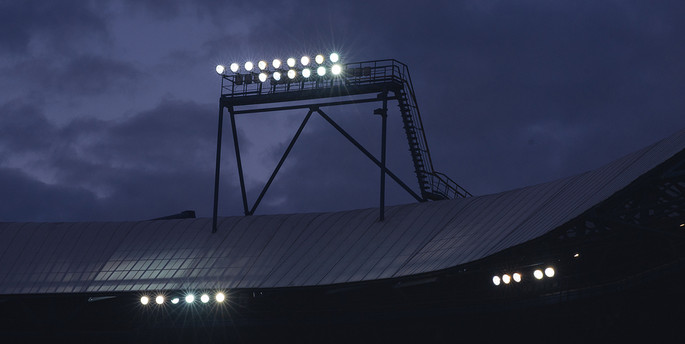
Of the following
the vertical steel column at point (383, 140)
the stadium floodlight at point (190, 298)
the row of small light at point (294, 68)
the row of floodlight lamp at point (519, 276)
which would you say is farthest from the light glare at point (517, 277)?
the row of small light at point (294, 68)

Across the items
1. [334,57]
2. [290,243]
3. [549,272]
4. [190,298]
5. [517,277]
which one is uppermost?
[334,57]

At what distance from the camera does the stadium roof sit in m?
29.0

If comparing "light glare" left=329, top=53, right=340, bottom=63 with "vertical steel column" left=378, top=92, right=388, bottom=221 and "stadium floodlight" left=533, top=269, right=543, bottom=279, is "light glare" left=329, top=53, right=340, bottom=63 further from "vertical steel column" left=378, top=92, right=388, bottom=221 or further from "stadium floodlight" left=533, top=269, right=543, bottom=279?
"stadium floodlight" left=533, top=269, right=543, bottom=279

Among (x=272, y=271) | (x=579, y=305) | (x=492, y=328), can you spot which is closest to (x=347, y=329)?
(x=272, y=271)

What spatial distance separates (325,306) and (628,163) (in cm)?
1350

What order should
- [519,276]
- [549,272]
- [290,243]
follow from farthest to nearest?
1. [290,243]
2. [519,276]
3. [549,272]

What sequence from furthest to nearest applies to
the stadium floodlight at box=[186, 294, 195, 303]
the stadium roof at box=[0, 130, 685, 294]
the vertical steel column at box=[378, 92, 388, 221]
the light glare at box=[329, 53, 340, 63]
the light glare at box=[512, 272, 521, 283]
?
the light glare at box=[329, 53, 340, 63]
the vertical steel column at box=[378, 92, 388, 221]
the stadium floodlight at box=[186, 294, 195, 303]
the stadium roof at box=[0, 130, 685, 294]
the light glare at box=[512, 272, 521, 283]

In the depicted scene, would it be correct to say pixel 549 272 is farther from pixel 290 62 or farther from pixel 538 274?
pixel 290 62

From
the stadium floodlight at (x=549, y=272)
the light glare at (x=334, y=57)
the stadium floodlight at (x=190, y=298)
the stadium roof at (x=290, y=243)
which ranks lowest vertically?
the stadium floodlight at (x=549, y=272)

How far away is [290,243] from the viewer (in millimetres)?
37344

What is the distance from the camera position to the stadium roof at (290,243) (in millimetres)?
29031

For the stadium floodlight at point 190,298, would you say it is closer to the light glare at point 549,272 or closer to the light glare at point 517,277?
the light glare at point 517,277

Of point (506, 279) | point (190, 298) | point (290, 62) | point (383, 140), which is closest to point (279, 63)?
point (290, 62)

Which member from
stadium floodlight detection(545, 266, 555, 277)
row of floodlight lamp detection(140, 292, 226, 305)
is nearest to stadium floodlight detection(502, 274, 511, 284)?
stadium floodlight detection(545, 266, 555, 277)
